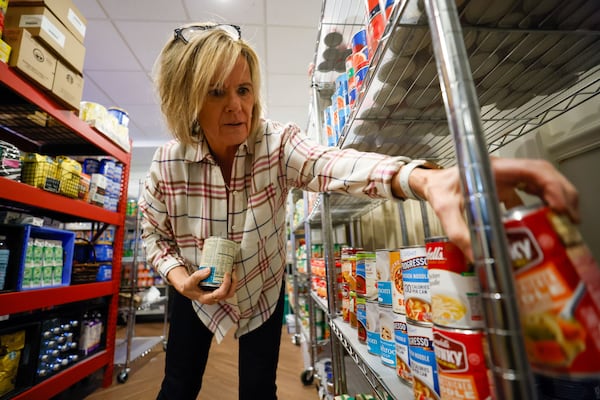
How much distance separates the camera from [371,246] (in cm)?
239

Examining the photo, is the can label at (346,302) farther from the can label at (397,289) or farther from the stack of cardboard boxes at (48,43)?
the stack of cardboard boxes at (48,43)

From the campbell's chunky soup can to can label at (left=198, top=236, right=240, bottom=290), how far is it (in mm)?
587

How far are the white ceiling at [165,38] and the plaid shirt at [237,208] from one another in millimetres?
1366

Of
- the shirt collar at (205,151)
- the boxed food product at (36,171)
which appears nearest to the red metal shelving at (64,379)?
the boxed food product at (36,171)

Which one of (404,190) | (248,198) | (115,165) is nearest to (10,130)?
(115,165)

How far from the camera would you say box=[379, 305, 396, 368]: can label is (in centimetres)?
69

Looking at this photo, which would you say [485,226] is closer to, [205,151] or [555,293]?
[555,293]

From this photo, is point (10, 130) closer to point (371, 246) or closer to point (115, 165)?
point (115, 165)

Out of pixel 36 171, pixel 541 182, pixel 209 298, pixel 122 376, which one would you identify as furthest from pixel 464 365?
pixel 122 376

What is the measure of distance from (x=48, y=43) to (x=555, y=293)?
1.97 meters

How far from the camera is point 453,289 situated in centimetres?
40

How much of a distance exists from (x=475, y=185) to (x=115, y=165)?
2.41 m

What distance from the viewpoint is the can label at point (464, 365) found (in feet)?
1.26

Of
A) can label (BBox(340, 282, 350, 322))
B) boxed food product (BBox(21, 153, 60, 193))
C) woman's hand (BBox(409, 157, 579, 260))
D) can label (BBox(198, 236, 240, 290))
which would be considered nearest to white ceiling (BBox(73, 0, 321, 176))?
boxed food product (BBox(21, 153, 60, 193))
